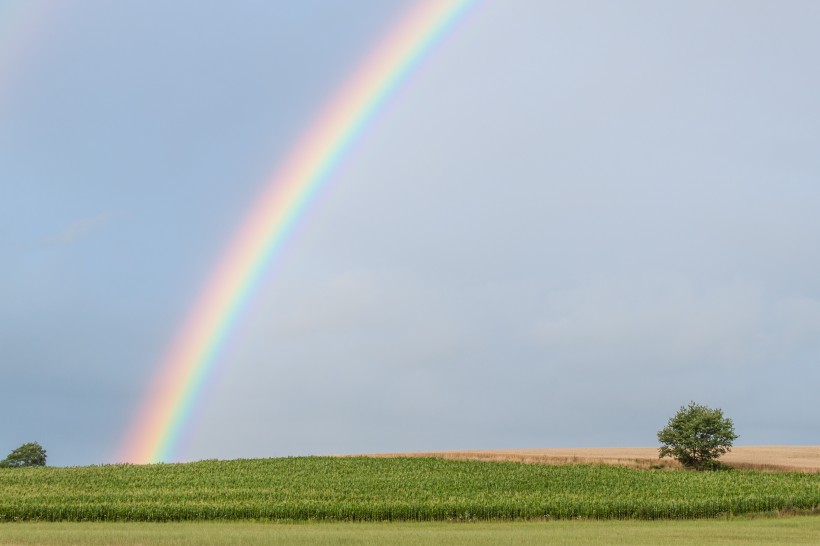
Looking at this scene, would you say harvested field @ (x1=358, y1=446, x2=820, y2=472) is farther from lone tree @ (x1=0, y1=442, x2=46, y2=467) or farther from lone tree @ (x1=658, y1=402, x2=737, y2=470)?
lone tree @ (x1=0, y1=442, x2=46, y2=467)

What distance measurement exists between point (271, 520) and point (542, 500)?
1677 cm

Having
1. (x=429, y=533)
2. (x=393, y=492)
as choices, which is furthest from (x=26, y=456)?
(x=429, y=533)

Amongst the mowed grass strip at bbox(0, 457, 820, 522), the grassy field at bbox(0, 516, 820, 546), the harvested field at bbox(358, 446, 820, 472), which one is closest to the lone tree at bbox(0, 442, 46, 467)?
the mowed grass strip at bbox(0, 457, 820, 522)

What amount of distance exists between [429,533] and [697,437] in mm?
47882

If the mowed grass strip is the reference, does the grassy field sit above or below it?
below

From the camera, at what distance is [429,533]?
40.6m

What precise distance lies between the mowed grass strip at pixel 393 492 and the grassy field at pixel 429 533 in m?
2.77

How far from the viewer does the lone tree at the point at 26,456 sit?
124m

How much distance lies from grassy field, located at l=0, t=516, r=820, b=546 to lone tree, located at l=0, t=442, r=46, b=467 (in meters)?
83.0

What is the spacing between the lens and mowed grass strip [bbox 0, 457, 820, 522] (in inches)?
2014

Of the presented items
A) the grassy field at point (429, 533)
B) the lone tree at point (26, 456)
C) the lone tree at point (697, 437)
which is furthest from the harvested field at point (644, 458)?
the lone tree at point (26, 456)

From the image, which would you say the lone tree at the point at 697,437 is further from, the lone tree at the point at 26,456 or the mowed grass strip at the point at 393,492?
the lone tree at the point at 26,456

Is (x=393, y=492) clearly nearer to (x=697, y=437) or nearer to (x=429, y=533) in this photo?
(x=429, y=533)

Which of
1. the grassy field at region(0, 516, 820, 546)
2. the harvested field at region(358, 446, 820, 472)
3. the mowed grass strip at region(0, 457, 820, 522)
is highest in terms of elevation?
the harvested field at region(358, 446, 820, 472)
